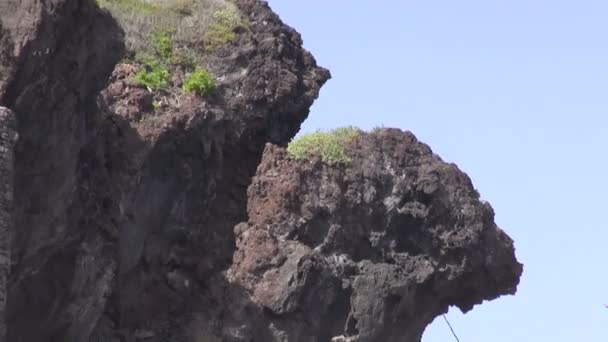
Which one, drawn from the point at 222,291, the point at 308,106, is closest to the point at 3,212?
the point at 222,291

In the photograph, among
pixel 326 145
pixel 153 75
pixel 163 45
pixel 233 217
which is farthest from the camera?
pixel 326 145

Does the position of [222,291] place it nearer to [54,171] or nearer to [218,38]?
[218,38]

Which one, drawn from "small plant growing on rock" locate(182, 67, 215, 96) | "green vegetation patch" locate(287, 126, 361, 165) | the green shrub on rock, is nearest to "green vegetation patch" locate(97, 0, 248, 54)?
the green shrub on rock

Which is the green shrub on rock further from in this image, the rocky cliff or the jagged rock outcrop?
the jagged rock outcrop

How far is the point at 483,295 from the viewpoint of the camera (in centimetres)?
3784

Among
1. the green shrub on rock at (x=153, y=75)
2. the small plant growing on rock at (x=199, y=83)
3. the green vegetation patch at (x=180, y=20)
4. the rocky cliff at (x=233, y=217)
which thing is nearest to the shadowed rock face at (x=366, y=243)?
the rocky cliff at (x=233, y=217)

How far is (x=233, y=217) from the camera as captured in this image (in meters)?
35.8

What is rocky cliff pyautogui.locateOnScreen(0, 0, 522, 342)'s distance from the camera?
1169 inches

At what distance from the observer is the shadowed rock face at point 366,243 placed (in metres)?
34.5

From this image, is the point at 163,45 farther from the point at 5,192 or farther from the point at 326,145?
the point at 5,192

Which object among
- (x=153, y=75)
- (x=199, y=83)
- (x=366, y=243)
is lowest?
(x=366, y=243)

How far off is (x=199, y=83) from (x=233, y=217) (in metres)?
2.74

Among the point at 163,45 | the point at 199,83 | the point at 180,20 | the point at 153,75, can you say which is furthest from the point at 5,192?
the point at 180,20

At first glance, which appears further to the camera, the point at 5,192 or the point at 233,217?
the point at 233,217
